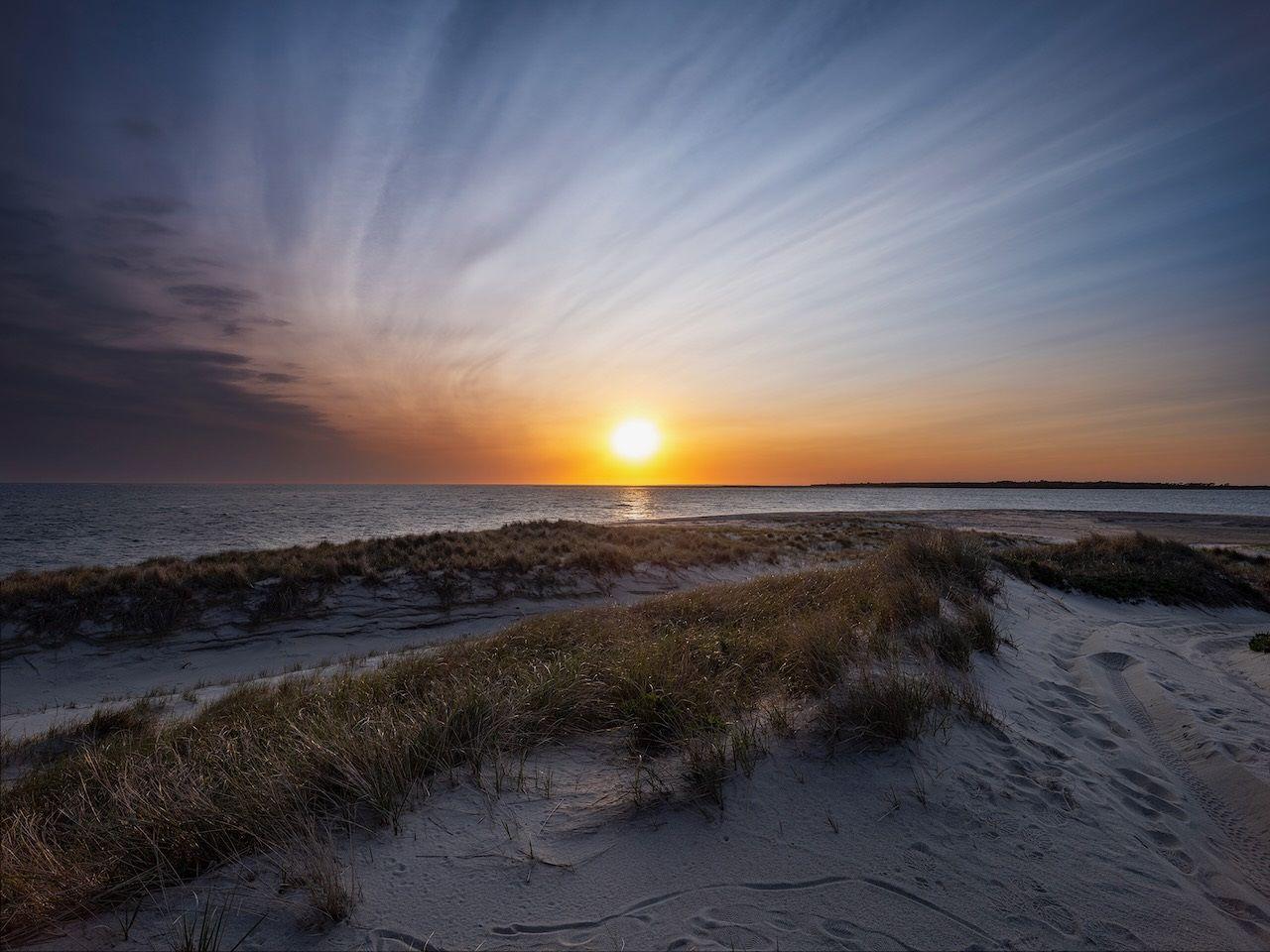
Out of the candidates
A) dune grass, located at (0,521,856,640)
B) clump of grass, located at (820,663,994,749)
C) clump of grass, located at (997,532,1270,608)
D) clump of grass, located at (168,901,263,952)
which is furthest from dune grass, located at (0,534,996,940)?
dune grass, located at (0,521,856,640)

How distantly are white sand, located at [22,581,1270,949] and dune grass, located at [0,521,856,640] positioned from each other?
14.0 m

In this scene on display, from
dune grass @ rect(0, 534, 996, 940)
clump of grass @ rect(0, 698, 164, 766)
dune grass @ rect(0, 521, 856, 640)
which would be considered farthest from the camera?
dune grass @ rect(0, 521, 856, 640)

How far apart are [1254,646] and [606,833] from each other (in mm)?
12275

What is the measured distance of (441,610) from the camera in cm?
1583

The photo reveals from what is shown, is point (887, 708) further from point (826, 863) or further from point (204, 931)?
point (204, 931)

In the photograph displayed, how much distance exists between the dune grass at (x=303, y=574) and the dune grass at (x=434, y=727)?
7766 mm

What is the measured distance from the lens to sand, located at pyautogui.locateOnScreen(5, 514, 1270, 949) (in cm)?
268

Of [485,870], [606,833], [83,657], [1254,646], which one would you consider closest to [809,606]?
[606,833]

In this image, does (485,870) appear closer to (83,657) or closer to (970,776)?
(970,776)

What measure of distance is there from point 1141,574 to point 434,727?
55.9ft

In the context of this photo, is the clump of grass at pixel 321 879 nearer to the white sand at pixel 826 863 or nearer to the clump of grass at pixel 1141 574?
the white sand at pixel 826 863

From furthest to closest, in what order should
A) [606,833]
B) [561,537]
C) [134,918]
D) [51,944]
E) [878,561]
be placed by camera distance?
[561,537]
[878,561]
[606,833]
[134,918]
[51,944]

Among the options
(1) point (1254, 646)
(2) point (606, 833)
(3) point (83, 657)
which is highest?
(2) point (606, 833)

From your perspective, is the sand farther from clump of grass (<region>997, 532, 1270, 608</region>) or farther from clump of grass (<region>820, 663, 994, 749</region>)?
clump of grass (<region>997, 532, 1270, 608</region>)
